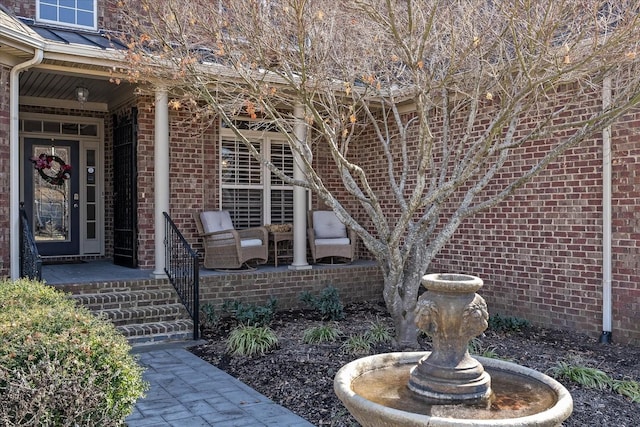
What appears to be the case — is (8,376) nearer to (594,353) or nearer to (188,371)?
(188,371)

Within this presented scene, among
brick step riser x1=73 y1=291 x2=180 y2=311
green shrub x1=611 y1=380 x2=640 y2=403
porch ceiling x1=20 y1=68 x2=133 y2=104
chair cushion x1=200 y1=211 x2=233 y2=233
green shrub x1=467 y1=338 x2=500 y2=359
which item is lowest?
green shrub x1=611 y1=380 x2=640 y2=403

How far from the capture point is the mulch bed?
4008 mm

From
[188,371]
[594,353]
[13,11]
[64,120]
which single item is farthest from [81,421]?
[64,120]

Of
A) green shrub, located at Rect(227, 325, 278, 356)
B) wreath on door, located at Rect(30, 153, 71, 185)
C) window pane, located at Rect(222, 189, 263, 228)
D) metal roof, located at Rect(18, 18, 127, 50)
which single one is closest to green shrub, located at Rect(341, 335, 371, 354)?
green shrub, located at Rect(227, 325, 278, 356)

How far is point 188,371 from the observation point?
200 inches

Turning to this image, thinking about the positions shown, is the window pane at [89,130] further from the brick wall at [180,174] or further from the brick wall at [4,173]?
the brick wall at [4,173]

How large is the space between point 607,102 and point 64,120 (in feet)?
25.6

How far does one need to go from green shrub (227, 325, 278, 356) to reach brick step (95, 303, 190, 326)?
3.50ft

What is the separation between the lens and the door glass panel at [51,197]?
352 inches

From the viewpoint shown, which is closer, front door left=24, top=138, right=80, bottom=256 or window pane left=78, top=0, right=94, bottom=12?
window pane left=78, top=0, right=94, bottom=12

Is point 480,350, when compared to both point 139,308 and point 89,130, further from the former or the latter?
point 89,130

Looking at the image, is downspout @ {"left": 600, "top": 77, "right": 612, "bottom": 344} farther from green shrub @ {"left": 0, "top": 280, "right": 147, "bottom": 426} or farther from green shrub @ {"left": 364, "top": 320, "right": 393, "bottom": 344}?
green shrub @ {"left": 0, "top": 280, "right": 147, "bottom": 426}

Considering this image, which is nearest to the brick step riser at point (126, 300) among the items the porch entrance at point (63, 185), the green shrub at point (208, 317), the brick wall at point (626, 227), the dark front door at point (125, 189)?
the green shrub at point (208, 317)

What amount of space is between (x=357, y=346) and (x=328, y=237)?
356 cm
